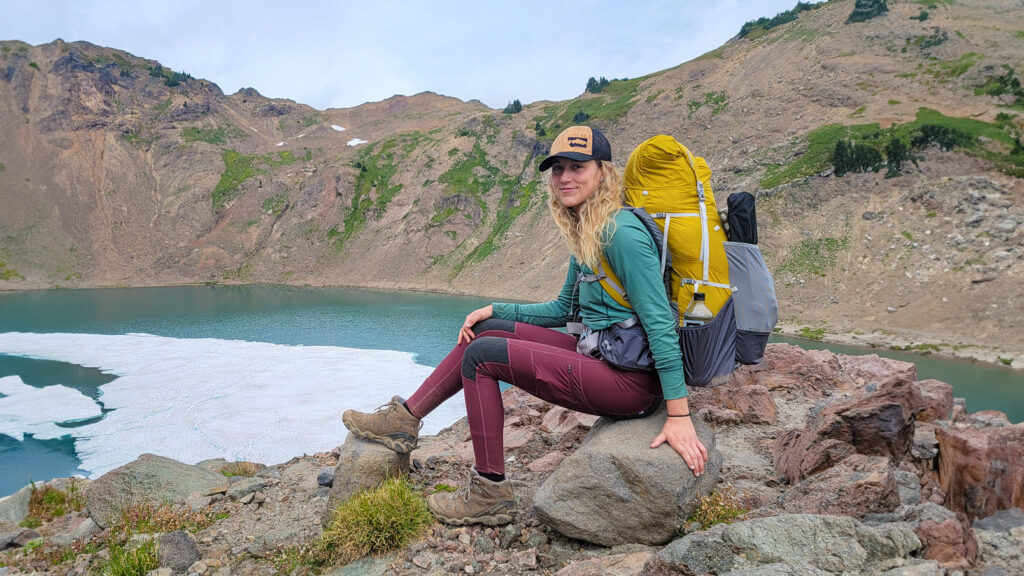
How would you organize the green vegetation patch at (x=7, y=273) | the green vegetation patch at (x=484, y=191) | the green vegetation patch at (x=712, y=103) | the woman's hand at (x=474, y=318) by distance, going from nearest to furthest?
the woman's hand at (x=474, y=318), the green vegetation patch at (x=712, y=103), the green vegetation patch at (x=7, y=273), the green vegetation patch at (x=484, y=191)

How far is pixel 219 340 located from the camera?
2922 cm

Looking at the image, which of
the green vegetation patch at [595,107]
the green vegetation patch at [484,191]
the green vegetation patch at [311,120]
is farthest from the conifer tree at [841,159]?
the green vegetation patch at [311,120]

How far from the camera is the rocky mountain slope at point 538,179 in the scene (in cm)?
3338

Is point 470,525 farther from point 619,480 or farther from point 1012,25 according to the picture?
point 1012,25

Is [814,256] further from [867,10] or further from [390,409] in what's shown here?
[390,409]

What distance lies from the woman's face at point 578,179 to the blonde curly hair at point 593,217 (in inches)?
1.3

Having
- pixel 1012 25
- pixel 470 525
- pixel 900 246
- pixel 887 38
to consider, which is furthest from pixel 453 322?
pixel 1012 25

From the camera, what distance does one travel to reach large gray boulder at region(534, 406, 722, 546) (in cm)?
291

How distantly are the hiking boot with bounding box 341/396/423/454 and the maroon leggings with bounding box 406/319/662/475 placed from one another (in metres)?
0.56

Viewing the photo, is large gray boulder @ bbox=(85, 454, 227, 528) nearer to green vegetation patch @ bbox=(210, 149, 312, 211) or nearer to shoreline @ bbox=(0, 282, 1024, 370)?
shoreline @ bbox=(0, 282, 1024, 370)

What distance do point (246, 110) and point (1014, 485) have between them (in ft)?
450

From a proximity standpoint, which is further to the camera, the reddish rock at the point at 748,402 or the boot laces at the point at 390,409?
the reddish rock at the point at 748,402

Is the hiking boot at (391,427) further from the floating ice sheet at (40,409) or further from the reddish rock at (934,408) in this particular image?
the floating ice sheet at (40,409)

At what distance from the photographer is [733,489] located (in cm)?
337
